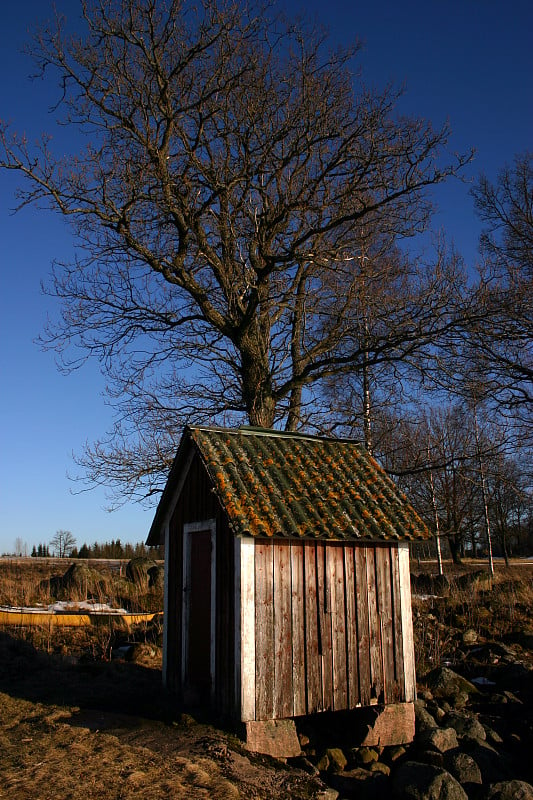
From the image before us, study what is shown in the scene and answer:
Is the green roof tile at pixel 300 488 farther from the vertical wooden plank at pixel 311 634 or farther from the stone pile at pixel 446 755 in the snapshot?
the stone pile at pixel 446 755

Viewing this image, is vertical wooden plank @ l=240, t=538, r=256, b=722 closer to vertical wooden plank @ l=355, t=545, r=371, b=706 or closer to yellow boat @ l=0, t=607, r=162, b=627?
vertical wooden plank @ l=355, t=545, r=371, b=706

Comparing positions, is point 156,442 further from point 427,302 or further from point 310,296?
point 427,302

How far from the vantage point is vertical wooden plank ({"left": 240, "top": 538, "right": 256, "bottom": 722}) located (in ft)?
26.0

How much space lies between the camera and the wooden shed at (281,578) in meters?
8.27

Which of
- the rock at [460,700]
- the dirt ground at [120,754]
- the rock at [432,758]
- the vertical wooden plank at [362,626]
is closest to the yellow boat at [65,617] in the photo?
the dirt ground at [120,754]

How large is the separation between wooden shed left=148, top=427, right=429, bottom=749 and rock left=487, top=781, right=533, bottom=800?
181 cm

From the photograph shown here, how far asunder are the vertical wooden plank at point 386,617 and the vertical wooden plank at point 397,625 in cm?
7

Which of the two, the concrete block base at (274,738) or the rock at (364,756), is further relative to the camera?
the rock at (364,756)

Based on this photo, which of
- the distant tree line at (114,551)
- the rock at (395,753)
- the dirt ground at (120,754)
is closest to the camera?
the dirt ground at (120,754)

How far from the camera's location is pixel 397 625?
955 centimetres

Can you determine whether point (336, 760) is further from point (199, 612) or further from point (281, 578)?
point (199, 612)

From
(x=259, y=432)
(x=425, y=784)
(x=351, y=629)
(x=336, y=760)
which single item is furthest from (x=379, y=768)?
(x=259, y=432)

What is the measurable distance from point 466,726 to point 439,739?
1105mm

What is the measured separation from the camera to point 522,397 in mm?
21453
